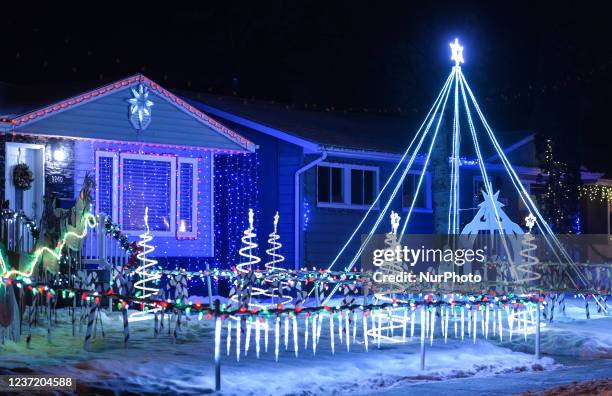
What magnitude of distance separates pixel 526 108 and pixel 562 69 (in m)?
12.9

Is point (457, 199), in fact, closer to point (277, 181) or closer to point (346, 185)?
point (346, 185)

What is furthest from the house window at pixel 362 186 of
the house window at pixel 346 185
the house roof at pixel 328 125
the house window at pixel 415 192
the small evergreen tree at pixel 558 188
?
the small evergreen tree at pixel 558 188

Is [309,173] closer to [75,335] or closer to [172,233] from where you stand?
[172,233]

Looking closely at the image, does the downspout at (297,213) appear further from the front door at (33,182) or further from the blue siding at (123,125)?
the front door at (33,182)

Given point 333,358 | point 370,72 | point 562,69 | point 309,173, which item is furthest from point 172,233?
point 370,72

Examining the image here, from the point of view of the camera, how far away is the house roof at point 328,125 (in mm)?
26219

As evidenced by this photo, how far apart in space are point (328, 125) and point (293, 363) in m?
16.4

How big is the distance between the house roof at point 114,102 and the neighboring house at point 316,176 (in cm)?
197

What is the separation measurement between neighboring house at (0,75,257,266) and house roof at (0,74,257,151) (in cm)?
2

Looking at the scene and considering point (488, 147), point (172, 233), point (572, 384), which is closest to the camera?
point (572, 384)

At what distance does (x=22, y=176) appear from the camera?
21016 millimetres

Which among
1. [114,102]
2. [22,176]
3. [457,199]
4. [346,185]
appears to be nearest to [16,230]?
[22,176]

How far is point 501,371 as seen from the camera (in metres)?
14.5

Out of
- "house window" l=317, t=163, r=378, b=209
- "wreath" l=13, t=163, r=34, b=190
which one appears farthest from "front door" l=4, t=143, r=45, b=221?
"house window" l=317, t=163, r=378, b=209
